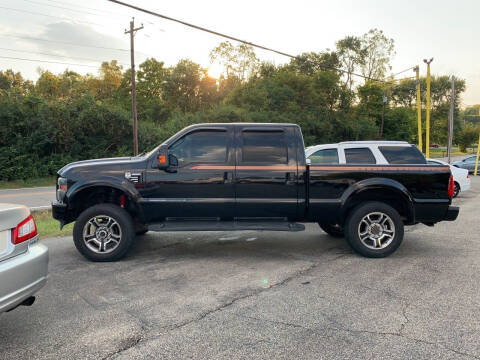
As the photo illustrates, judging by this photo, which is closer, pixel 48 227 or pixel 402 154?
pixel 402 154

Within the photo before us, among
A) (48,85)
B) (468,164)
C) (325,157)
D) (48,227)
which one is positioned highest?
(48,85)

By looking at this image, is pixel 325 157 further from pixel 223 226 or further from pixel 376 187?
pixel 223 226

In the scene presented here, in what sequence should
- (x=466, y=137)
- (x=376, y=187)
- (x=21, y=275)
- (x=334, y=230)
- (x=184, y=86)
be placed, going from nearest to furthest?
(x=21, y=275), (x=376, y=187), (x=334, y=230), (x=184, y=86), (x=466, y=137)

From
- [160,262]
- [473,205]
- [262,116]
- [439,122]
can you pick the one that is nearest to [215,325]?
[160,262]

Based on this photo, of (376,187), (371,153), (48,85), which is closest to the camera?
(376,187)

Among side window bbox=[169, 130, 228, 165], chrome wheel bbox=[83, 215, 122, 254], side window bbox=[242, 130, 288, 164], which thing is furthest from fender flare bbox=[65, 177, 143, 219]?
side window bbox=[242, 130, 288, 164]

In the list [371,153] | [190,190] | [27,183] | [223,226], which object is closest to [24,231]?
[190,190]

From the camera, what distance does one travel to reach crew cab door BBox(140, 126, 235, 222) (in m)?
5.88

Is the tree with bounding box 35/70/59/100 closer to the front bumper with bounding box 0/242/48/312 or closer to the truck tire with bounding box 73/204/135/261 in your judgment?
the truck tire with bounding box 73/204/135/261

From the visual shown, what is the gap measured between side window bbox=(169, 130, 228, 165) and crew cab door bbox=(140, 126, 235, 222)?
2 cm

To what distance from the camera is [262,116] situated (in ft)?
120

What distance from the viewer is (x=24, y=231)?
10.9ft

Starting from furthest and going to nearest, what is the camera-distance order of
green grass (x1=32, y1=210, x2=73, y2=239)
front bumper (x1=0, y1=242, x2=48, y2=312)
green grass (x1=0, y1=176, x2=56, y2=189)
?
green grass (x1=0, y1=176, x2=56, y2=189)
green grass (x1=32, y1=210, x2=73, y2=239)
front bumper (x1=0, y1=242, x2=48, y2=312)

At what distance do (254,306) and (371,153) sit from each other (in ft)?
15.8
